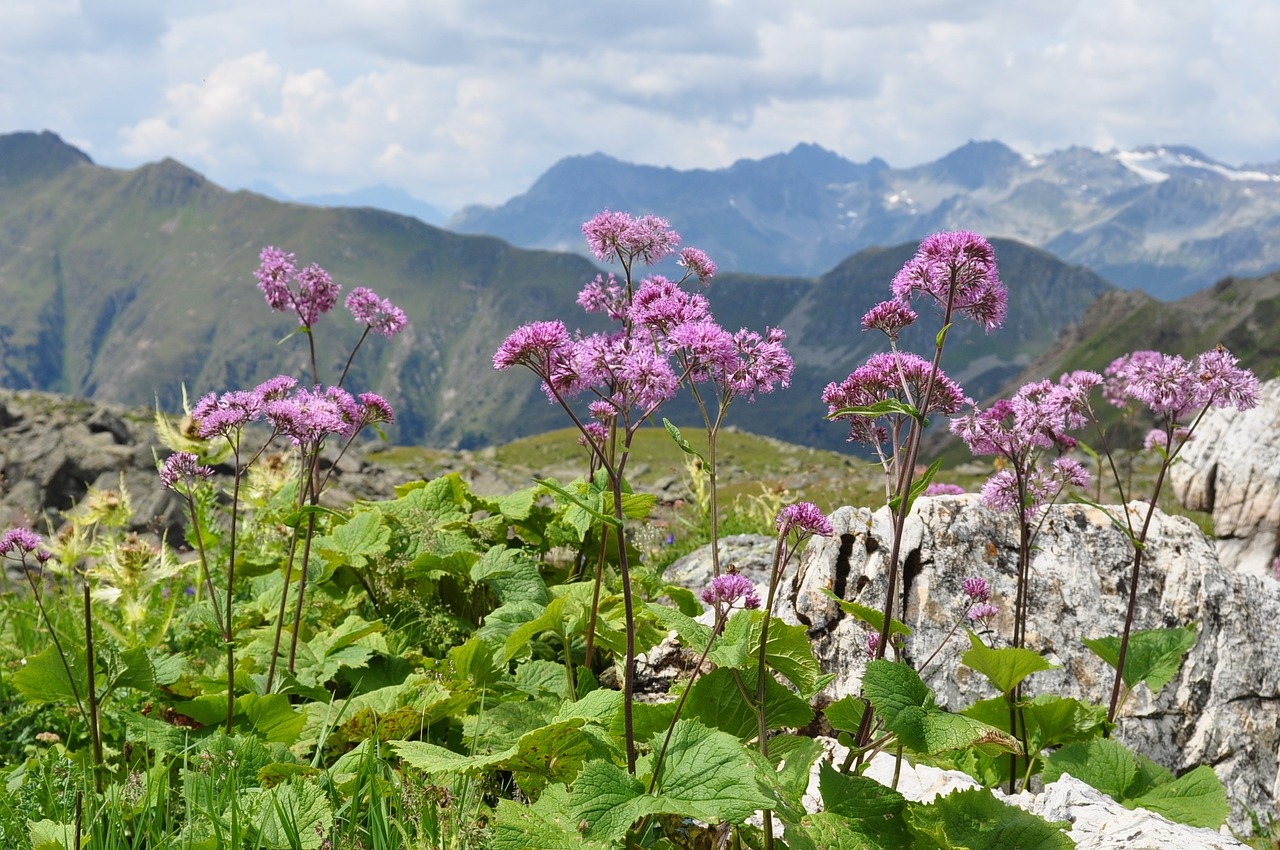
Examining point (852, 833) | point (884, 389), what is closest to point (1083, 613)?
point (884, 389)

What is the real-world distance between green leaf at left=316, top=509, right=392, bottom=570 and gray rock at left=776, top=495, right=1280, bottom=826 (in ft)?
12.1

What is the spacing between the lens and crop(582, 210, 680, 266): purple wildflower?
6277 millimetres

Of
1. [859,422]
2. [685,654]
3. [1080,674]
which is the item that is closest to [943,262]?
[859,422]

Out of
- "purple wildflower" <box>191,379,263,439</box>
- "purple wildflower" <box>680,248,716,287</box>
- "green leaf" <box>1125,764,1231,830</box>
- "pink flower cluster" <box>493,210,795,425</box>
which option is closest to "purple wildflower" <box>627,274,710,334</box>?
"pink flower cluster" <box>493,210,795,425</box>

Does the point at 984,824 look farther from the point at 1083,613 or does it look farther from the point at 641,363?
the point at 1083,613

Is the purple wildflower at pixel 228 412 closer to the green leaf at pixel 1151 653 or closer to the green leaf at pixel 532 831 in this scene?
the green leaf at pixel 532 831

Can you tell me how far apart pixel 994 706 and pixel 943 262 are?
3005 millimetres

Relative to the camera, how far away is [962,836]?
13.9ft

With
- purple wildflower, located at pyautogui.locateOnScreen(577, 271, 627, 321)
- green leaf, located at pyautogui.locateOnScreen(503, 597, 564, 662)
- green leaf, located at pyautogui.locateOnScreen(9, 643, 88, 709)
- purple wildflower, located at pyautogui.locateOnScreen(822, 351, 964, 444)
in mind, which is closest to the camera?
purple wildflower, located at pyautogui.locateOnScreen(822, 351, 964, 444)

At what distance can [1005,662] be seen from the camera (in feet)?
16.2

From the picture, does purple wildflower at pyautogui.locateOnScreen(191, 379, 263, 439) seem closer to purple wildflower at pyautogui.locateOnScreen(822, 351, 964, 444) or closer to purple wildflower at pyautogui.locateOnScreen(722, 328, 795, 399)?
purple wildflower at pyautogui.locateOnScreen(722, 328, 795, 399)

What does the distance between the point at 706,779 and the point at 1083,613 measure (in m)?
5.42

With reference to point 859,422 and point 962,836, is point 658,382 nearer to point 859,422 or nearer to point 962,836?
point 859,422

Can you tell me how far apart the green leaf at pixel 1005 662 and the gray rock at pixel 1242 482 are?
1338 centimetres
